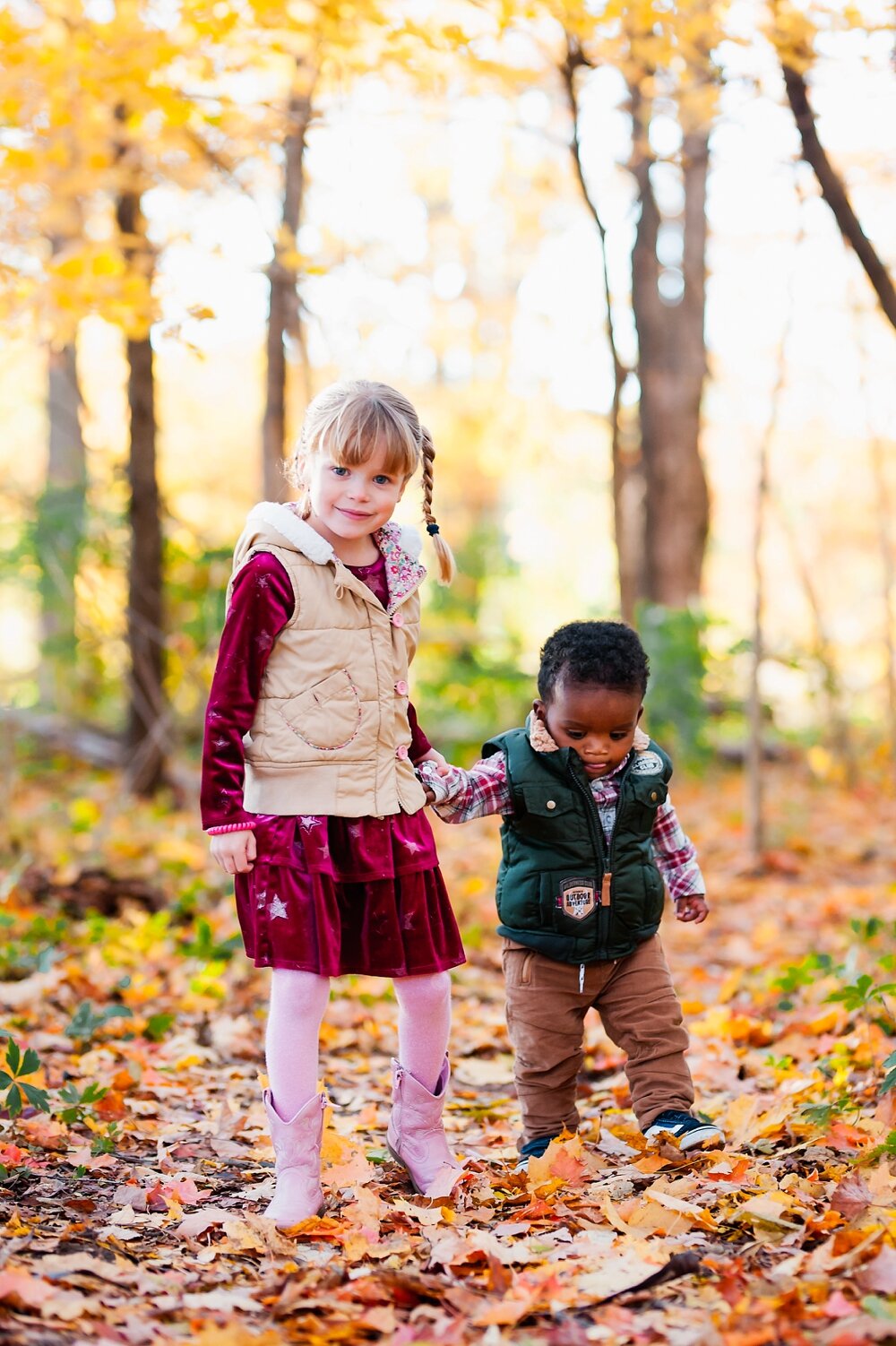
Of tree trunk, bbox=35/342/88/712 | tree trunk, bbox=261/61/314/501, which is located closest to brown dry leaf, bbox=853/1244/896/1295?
tree trunk, bbox=261/61/314/501

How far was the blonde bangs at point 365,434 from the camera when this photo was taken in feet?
9.04

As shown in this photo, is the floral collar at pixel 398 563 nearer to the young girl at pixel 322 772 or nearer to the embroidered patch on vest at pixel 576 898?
the young girl at pixel 322 772

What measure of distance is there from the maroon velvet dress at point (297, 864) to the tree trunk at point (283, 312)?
4.21 meters

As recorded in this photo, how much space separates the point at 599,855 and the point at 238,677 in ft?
3.06

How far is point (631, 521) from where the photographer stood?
47.6 feet

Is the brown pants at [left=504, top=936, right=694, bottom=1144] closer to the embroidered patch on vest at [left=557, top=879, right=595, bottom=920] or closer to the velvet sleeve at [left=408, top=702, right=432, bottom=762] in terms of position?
the embroidered patch on vest at [left=557, top=879, right=595, bottom=920]

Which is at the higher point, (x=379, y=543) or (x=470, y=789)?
(x=379, y=543)

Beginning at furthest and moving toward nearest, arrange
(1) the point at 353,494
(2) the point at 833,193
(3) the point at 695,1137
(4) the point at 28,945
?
(4) the point at 28,945 < (2) the point at 833,193 < (3) the point at 695,1137 < (1) the point at 353,494

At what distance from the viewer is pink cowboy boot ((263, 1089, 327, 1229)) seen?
8.71ft

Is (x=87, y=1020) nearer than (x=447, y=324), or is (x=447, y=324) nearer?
(x=87, y=1020)

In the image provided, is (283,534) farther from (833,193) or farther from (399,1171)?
(833,193)

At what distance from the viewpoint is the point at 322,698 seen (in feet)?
9.03

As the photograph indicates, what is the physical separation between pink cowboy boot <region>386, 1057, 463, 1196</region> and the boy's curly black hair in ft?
3.10

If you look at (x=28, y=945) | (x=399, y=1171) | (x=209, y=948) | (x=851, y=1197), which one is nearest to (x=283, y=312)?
(x=209, y=948)
